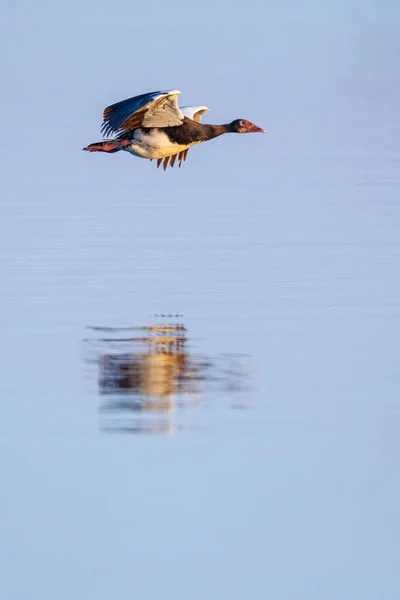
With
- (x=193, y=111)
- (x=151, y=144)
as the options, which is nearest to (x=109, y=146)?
(x=151, y=144)

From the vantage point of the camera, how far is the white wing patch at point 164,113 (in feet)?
58.2

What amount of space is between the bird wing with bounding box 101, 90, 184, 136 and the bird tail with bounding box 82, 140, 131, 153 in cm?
12

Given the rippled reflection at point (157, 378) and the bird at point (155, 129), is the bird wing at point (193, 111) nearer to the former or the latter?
the bird at point (155, 129)

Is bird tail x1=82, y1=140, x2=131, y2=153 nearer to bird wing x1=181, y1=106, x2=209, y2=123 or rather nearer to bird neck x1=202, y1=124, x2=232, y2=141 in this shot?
bird neck x1=202, y1=124, x2=232, y2=141

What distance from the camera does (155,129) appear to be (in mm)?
18531

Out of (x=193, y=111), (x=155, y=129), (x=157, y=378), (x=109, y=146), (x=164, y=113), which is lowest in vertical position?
(x=157, y=378)

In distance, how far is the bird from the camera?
57.4 ft

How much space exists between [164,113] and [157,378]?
6.02m

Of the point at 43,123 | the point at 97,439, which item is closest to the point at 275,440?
Result: the point at 97,439

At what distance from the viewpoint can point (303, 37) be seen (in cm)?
5403

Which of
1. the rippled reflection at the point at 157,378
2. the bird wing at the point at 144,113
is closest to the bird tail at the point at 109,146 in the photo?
the bird wing at the point at 144,113

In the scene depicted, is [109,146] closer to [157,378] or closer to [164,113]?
[164,113]

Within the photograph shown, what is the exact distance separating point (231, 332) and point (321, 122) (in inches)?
749

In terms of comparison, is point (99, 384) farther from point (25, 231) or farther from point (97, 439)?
point (25, 231)
